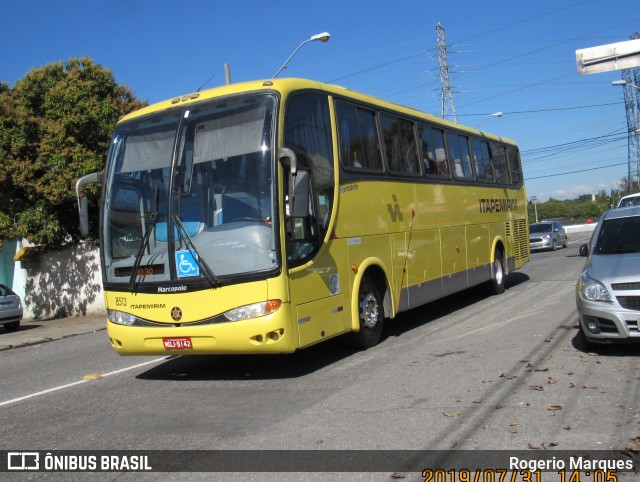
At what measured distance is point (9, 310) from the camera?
18562mm

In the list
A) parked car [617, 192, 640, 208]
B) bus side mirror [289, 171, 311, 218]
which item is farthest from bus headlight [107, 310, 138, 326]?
parked car [617, 192, 640, 208]

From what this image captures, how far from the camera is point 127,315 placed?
7.88 m

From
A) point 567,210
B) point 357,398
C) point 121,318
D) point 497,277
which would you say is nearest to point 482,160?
point 497,277

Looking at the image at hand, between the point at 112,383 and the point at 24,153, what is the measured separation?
13.9 metres

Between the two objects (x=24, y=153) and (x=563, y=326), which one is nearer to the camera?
(x=563, y=326)

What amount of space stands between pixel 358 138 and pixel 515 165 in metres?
9.39

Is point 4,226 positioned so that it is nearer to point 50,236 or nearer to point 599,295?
point 50,236

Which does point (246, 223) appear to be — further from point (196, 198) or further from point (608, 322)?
point (608, 322)

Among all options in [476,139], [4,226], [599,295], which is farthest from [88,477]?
[4,226]

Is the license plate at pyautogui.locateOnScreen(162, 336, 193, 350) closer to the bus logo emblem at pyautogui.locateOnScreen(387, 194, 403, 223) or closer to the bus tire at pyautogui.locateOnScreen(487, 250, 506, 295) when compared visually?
the bus logo emblem at pyautogui.locateOnScreen(387, 194, 403, 223)

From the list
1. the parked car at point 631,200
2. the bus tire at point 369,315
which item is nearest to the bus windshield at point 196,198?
the bus tire at point 369,315

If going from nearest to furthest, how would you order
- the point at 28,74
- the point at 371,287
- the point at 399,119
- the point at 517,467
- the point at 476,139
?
the point at 517,467
the point at 371,287
the point at 399,119
the point at 476,139
the point at 28,74

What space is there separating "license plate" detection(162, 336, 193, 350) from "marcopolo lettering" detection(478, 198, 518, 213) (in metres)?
8.62

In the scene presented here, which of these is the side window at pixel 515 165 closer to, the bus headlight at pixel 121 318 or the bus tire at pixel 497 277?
the bus tire at pixel 497 277
